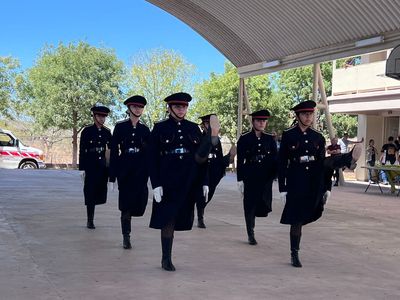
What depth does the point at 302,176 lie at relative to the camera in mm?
6766

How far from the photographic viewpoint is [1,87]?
3662cm

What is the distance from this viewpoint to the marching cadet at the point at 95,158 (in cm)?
886

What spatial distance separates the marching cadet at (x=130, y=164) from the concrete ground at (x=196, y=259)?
48 cm

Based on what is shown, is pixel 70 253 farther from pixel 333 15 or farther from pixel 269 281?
pixel 333 15

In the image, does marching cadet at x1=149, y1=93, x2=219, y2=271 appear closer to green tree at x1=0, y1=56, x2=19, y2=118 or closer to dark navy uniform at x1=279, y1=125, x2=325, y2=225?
dark navy uniform at x1=279, y1=125, x2=325, y2=225

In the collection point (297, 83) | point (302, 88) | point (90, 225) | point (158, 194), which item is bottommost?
point (90, 225)

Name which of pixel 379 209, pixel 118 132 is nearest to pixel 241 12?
pixel 379 209

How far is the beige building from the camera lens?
23.2 m

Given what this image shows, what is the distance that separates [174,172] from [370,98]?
18.9 metres

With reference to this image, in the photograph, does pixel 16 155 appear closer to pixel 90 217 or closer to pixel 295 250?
pixel 90 217

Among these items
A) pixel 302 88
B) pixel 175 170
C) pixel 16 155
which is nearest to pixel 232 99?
pixel 302 88

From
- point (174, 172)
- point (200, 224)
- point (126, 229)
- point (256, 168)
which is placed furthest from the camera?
point (200, 224)

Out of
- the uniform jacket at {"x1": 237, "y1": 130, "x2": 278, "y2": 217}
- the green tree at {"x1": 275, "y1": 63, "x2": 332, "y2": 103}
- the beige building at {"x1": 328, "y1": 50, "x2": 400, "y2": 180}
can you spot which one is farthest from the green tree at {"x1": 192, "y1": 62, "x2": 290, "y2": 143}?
the uniform jacket at {"x1": 237, "y1": 130, "x2": 278, "y2": 217}

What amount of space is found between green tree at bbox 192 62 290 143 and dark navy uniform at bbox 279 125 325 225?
30.9 metres
